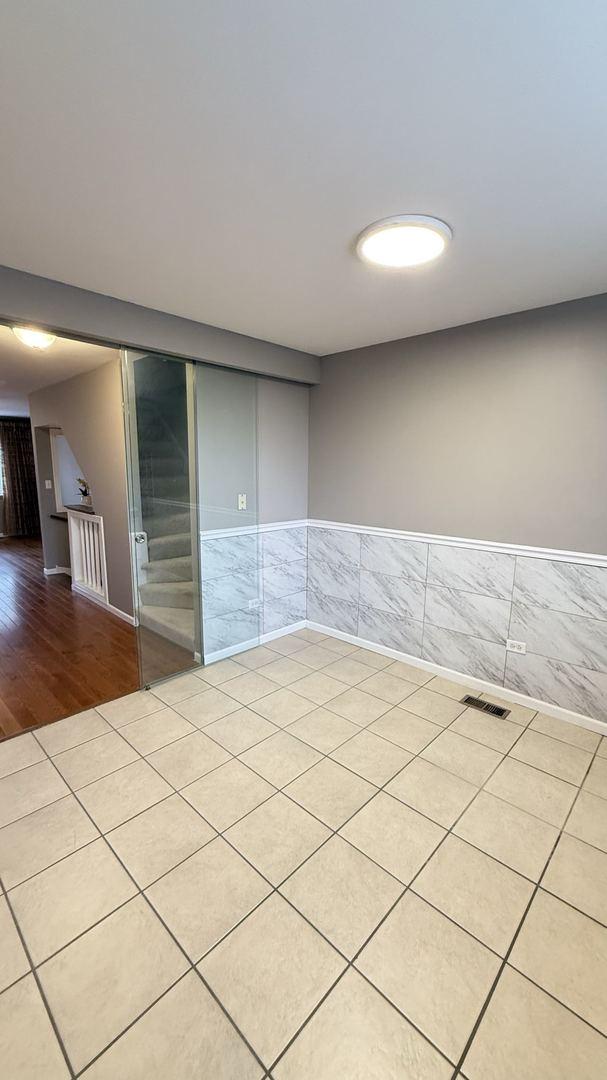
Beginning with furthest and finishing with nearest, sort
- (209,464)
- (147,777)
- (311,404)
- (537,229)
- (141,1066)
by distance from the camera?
(311,404)
(209,464)
(147,777)
(537,229)
(141,1066)

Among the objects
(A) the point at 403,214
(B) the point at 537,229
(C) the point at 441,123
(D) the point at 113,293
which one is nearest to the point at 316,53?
(C) the point at 441,123

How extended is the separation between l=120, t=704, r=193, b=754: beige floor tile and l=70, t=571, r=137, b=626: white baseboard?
1482 millimetres

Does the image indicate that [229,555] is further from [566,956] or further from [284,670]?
[566,956]

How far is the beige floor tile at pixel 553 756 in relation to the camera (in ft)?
7.35

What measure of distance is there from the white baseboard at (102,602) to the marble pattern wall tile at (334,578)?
1.67m

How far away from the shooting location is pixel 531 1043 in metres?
1.21

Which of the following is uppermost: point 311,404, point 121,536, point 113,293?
point 113,293

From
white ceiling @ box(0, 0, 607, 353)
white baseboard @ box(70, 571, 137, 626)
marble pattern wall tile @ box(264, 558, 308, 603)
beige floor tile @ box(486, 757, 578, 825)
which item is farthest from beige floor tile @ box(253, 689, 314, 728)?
white ceiling @ box(0, 0, 607, 353)

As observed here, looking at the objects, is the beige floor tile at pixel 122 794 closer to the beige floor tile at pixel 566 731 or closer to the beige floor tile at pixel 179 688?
the beige floor tile at pixel 179 688

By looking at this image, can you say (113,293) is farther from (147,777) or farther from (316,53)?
(147,777)

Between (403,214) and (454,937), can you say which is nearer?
(454,937)

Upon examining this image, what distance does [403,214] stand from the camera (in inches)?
64.1

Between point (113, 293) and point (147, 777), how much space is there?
249cm

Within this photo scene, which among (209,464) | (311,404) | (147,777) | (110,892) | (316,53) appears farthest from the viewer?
(311,404)
